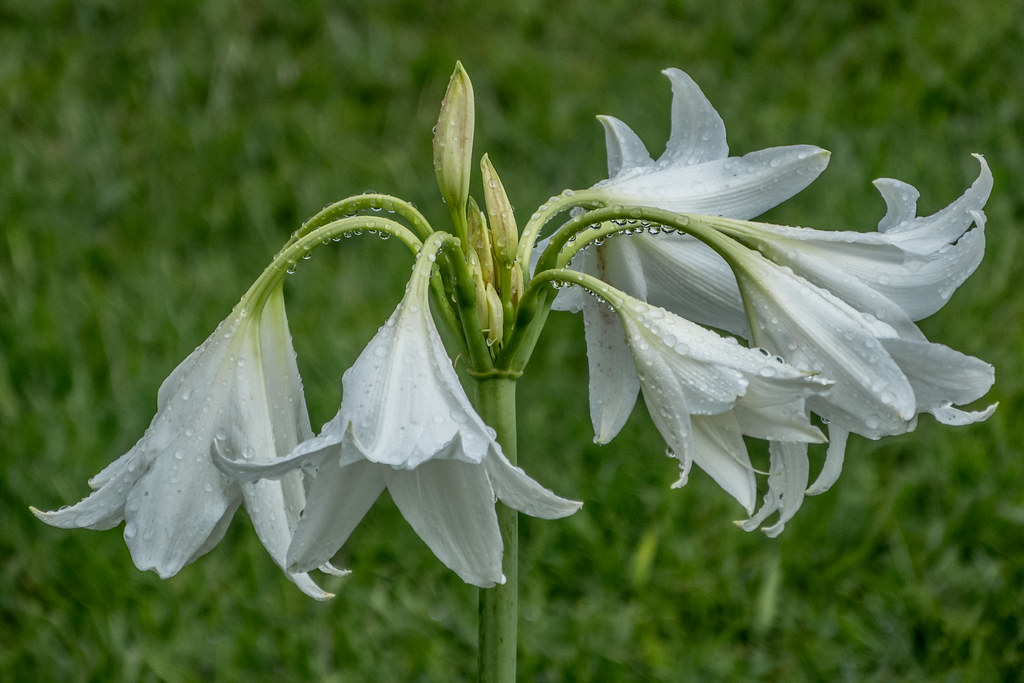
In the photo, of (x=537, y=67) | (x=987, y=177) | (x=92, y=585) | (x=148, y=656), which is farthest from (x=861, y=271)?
(x=537, y=67)

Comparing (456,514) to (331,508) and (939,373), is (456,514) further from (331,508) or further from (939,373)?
(939,373)

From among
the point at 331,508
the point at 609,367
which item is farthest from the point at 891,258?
→ the point at 331,508

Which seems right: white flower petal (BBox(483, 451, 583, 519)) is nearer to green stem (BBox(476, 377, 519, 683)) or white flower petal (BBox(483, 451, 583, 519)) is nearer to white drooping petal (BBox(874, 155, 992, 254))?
green stem (BBox(476, 377, 519, 683))

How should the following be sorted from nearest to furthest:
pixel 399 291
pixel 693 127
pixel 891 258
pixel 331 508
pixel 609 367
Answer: pixel 331 508, pixel 891 258, pixel 609 367, pixel 693 127, pixel 399 291

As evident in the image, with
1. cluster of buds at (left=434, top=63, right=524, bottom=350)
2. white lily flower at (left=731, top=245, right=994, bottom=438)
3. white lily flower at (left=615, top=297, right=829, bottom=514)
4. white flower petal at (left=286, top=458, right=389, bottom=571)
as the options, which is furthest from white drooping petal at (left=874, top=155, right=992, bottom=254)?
white flower petal at (left=286, top=458, right=389, bottom=571)

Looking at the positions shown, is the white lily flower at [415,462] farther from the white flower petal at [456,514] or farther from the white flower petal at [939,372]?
the white flower petal at [939,372]

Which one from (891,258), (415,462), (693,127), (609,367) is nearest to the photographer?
(415,462)
